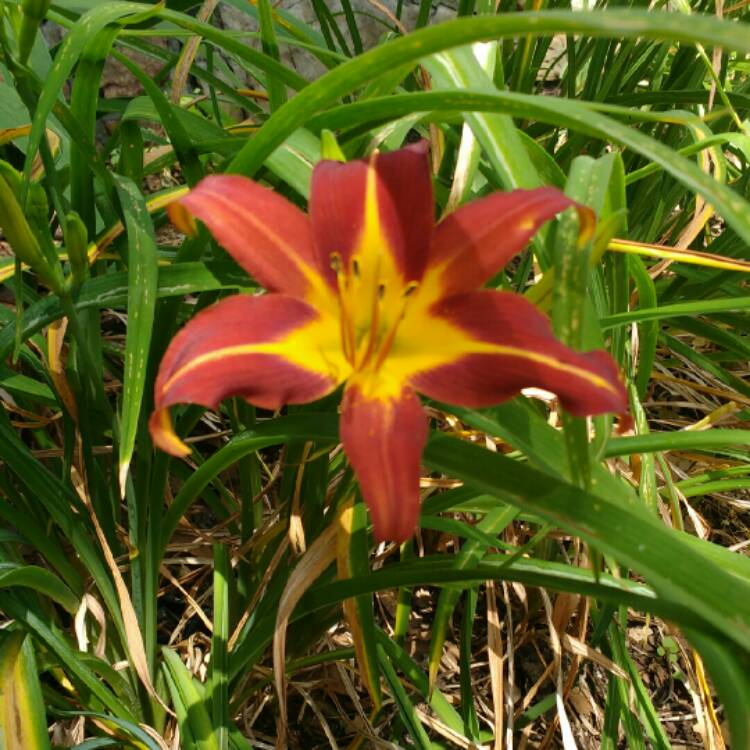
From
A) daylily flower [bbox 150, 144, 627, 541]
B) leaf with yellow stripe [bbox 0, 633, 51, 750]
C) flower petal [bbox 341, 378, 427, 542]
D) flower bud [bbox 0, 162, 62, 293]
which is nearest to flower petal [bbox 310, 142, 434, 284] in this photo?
daylily flower [bbox 150, 144, 627, 541]

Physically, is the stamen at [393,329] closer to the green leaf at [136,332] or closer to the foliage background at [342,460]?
the foliage background at [342,460]

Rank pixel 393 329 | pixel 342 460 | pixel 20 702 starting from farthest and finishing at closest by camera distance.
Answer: pixel 342 460 → pixel 20 702 → pixel 393 329

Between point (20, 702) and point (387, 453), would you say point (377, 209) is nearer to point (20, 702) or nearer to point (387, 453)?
point (387, 453)

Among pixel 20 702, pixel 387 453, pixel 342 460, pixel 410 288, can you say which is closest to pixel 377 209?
pixel 410 288

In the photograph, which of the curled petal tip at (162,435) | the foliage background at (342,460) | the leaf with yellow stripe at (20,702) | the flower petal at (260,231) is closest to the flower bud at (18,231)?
the foliage background at (342,460)

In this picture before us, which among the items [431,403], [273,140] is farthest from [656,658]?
[273,140]
